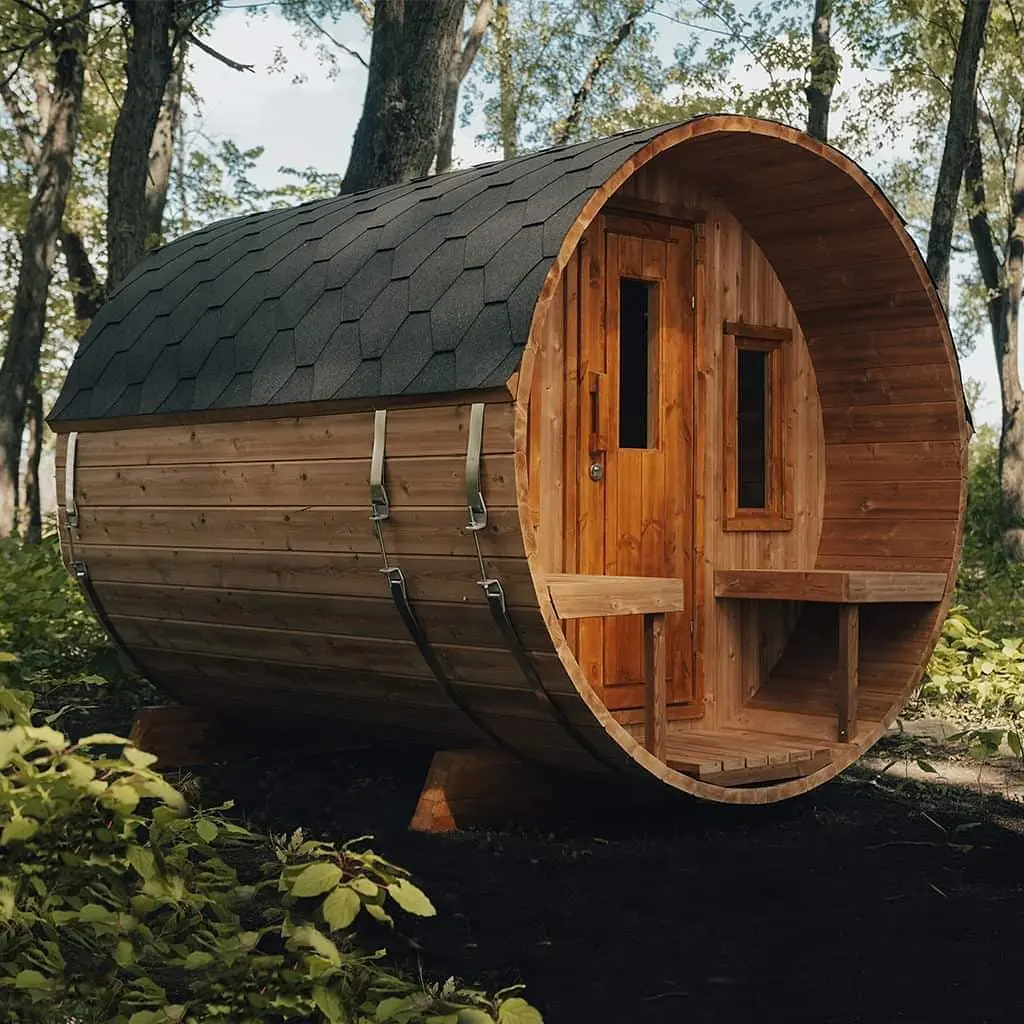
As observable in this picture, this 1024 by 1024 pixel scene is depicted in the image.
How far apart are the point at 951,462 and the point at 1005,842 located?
6.99 ft

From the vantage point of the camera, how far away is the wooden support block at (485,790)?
6879 millimetres

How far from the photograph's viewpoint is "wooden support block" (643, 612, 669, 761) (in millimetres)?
6750

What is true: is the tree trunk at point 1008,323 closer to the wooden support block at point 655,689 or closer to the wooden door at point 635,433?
the wooden door at point 635,433

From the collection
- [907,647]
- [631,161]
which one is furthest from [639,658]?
[631,161]

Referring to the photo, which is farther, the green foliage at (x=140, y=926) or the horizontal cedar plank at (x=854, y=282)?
the horizontal cedar plank at (x=854, y=282)

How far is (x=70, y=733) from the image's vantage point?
934 centimetres

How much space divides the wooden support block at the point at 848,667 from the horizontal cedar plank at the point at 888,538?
835 millimetres

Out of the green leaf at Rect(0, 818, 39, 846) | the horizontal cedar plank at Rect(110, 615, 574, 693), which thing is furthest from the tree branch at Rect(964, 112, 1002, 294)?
the green leaf at Rect(0, 818, 39, 846)

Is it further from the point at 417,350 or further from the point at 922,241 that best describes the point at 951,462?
the point at 922,241

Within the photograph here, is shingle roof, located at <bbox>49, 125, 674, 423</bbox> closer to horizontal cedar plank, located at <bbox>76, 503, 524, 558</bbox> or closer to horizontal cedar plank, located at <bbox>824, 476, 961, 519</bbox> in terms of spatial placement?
horizontal cedar plank, located at <bbox>76, 503, 524, 558</bbox>

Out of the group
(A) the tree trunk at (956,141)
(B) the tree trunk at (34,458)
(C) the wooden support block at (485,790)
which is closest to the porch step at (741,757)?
(C) the wooden support block at (485,790)

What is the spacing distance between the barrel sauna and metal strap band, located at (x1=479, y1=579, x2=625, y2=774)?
1 centimetres

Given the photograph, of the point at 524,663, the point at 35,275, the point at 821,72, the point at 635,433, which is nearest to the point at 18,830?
the point at 524,663

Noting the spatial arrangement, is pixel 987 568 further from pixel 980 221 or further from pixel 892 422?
pixel 892 422
